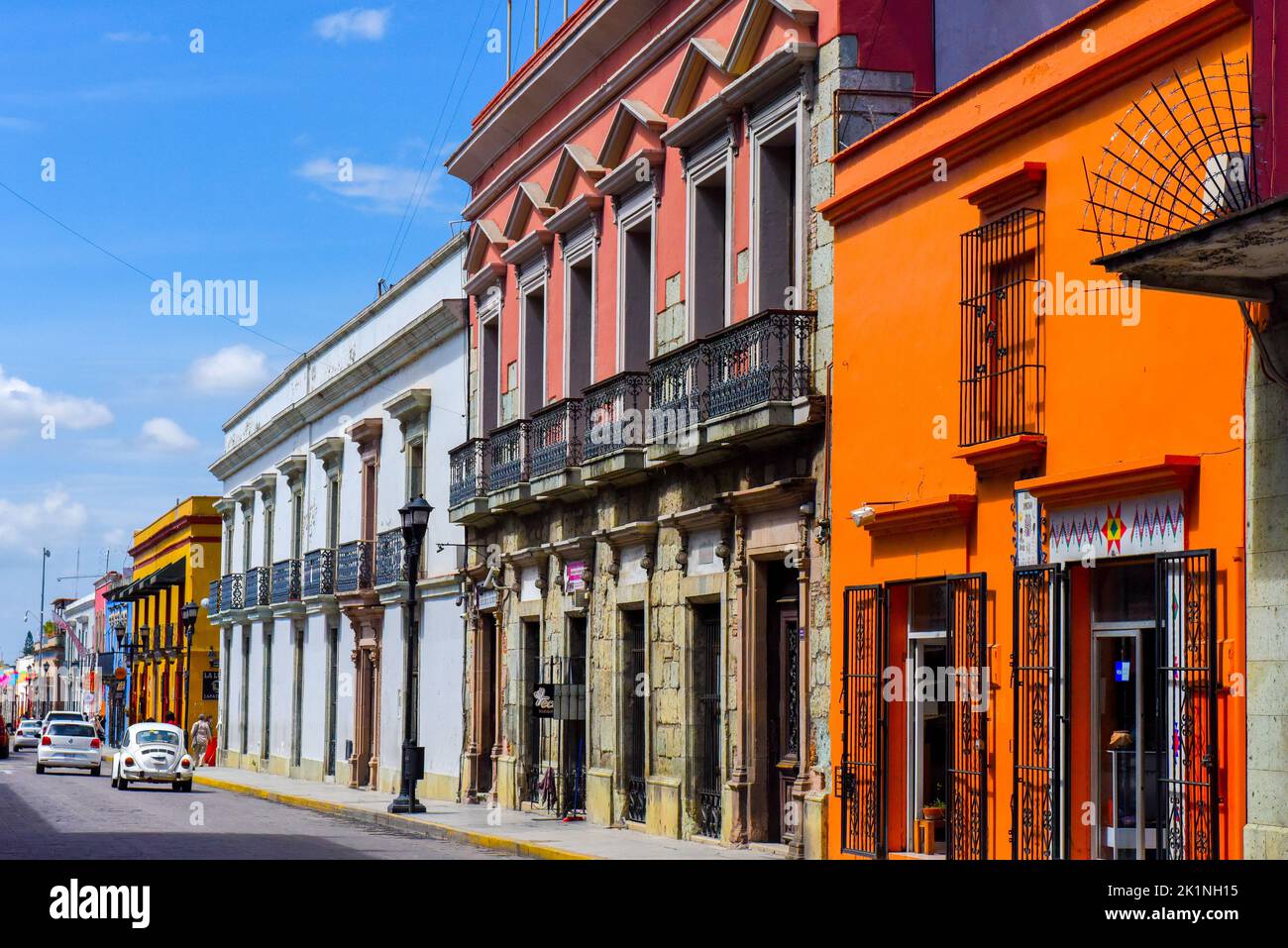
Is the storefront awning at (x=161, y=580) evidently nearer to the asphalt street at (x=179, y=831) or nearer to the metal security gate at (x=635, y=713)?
the asphalt street at (x=179, y=831)

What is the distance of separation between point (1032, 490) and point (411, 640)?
40.0 ft

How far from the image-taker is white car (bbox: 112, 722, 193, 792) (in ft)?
106

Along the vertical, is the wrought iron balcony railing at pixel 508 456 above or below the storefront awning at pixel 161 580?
above

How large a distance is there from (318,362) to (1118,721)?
99.4ft

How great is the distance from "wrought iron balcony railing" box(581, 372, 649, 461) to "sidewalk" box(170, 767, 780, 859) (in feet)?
13.7

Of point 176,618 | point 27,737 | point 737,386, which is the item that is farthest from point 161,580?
point 737,386

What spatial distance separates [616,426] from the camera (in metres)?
20.6

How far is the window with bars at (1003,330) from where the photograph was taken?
510 inches

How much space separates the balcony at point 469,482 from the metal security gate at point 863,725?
430 inches

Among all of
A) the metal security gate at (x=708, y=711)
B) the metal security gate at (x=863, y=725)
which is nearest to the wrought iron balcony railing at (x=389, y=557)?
the metal security gate at (x=708, y=711)

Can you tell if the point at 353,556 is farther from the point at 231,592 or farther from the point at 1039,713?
the point at 1039,713

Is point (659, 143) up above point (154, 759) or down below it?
above

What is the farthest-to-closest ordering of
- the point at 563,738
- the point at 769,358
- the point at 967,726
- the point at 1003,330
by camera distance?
the point at 563,738
the point at 769,358
the point at 967,726
the point at 1003,330
